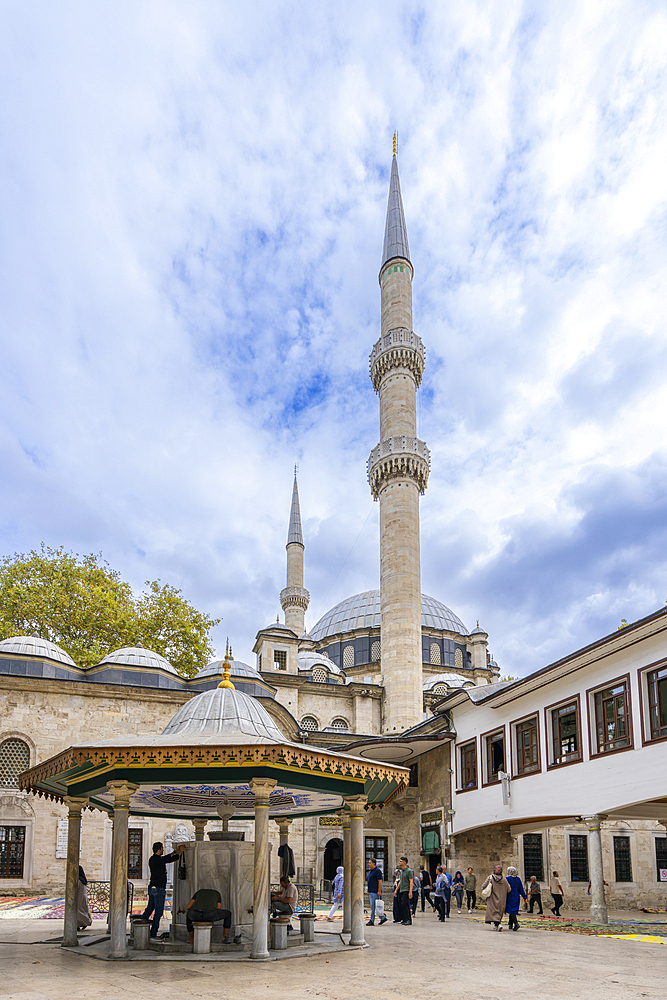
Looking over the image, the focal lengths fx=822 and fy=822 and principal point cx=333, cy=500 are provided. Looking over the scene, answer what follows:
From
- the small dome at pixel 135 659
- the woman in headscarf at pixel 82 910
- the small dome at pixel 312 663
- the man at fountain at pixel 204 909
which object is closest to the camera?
the man at fountain at pixel 204 909

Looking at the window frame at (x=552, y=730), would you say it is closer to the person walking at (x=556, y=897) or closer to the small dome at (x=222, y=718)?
the person walking at (x=556, y=897)

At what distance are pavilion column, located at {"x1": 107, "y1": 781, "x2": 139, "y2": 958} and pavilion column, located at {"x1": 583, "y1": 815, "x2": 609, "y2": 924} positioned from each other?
363 inches

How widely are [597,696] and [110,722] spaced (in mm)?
15349

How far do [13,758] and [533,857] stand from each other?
14974mm

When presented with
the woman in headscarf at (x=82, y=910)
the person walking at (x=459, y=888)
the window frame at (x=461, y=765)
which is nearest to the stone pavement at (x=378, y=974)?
the woman in headscarf at (x=82, y=910)

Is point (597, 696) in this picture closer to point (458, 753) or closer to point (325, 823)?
point (458, 753)

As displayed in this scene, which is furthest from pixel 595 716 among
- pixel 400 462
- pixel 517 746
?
pixel 400 462

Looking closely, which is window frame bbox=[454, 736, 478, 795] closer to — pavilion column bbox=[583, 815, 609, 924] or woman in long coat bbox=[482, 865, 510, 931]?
pavilion column bbox=[583, 815, 609, 924]

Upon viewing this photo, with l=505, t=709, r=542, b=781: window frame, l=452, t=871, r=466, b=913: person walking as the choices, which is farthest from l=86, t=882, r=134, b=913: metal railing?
l=505, t=709, r=542, b=781: window frame

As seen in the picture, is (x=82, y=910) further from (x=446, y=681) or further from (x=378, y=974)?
(x=446, y=681)

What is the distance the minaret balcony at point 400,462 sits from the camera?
105 feet

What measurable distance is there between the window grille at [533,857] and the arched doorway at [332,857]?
612 cm

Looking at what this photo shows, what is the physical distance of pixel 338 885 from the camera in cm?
1688

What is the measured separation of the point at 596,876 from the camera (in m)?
15.2
